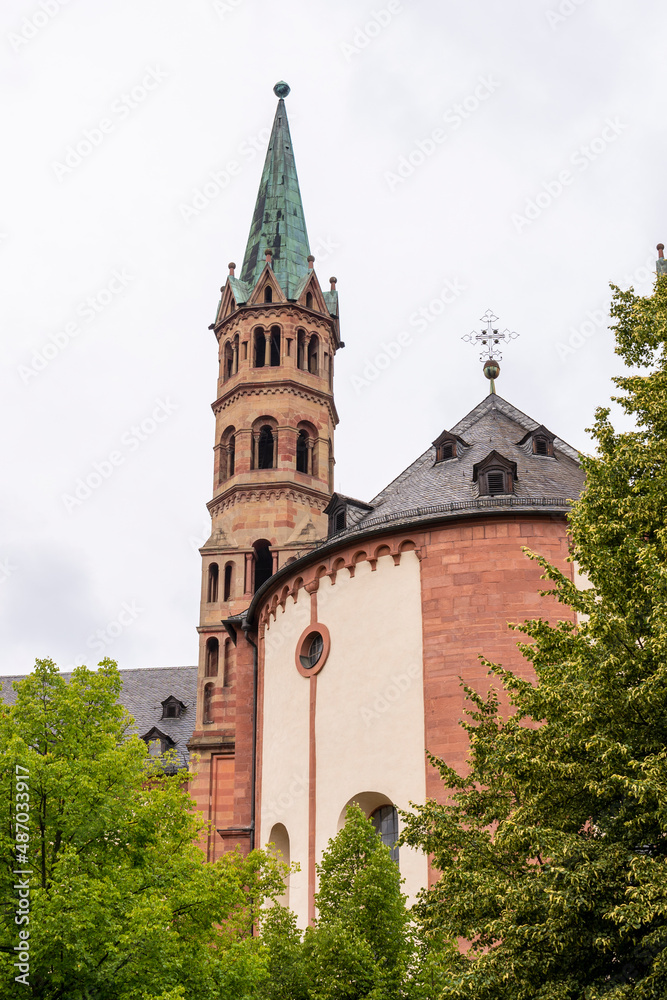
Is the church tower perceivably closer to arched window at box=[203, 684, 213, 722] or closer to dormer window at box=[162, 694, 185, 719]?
arched window at box=[203, 684, 213, 722]

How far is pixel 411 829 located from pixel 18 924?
543 centimetres

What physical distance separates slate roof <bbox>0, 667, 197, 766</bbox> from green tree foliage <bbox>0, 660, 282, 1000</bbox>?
30.9m

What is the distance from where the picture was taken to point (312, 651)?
2766 centimetres

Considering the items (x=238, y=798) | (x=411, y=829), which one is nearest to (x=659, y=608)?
(x=411, y=829)

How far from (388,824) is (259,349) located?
2764cm

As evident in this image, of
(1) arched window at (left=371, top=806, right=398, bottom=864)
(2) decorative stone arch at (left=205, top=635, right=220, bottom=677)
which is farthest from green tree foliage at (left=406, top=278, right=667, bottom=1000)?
(2) decorative stone arch at (left=205, top=635, right=220, bottom=677)

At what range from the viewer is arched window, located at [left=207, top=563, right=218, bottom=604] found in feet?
143

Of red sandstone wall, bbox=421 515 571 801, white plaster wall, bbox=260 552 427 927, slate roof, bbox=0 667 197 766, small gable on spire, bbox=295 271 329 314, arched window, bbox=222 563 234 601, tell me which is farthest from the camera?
slate roof, bbox=0 667 197 766

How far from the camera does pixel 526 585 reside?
25234 mm

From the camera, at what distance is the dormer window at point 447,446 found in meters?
30.2

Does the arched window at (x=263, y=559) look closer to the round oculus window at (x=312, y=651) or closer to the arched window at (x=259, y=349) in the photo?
the arched window at (x=259, y=349)

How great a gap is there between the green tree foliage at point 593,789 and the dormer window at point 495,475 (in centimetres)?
1086

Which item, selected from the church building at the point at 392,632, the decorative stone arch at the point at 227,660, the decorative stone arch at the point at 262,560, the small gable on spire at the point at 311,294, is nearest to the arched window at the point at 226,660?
the decorative stone arch at the point at 227,660

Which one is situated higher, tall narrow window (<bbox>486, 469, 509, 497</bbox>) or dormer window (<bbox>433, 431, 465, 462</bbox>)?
dormer window (<bbox>433, 431, 465, 462</bbox>)
